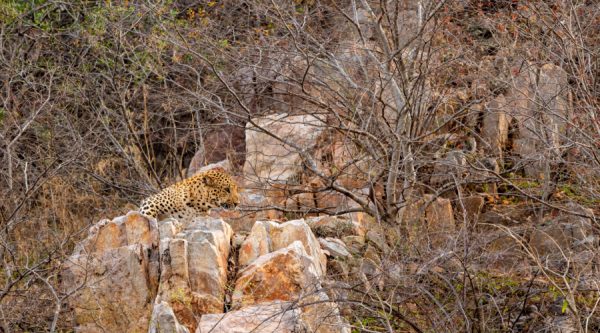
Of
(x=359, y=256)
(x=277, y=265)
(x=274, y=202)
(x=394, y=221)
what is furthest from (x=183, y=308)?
(x=274, y=202)

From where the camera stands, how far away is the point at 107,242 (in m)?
11.5

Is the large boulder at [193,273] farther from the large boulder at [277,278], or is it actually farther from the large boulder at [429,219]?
the large boulder at [429,219]

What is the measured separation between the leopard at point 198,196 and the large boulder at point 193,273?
2102mm

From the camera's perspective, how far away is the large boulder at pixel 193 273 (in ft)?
33.9

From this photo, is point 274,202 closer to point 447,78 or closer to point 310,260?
point 447,78

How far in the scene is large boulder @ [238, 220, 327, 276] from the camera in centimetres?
1098

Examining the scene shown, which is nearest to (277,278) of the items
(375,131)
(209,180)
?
(209,180)

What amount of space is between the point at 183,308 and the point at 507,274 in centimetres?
333

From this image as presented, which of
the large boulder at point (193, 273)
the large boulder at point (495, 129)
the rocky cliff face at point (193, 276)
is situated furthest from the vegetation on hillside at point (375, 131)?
the large boulder at point (193, 273)

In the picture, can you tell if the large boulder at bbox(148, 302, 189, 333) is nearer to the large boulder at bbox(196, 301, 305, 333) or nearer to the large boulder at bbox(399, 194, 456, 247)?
the large boulder at bbox(196, 301, 305, 333)

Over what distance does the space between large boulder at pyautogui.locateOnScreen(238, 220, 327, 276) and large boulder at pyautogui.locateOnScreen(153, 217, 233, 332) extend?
0.78 ft

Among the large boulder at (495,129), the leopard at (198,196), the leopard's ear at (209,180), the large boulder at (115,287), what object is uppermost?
the large boulder at (495,129)

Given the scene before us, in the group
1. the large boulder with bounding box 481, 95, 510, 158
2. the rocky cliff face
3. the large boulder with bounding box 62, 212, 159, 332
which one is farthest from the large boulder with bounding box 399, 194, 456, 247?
the large boulder with bounding box 62, 212, 159, 332

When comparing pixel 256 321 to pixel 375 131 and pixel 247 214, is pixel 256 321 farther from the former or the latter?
pixel 375 131
